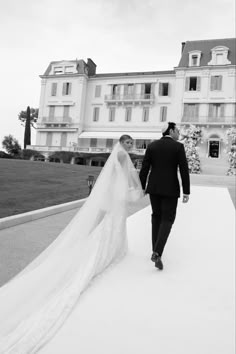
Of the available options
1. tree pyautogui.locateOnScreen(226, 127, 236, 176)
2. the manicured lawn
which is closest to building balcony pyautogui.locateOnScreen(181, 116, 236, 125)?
tree pyautogui.locateOnScreen(226, 127, 236, 176)

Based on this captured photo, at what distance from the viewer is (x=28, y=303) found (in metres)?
2.60

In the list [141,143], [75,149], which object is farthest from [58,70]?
[141,143]

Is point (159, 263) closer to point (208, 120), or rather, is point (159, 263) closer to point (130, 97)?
point (208, 120)

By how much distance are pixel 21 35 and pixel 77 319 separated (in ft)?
16.7

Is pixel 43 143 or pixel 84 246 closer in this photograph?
pixel 84 246

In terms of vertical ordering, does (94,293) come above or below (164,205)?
below

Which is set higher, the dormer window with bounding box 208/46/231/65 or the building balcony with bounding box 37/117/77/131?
the dormer window with bounding box 208/46/231/65

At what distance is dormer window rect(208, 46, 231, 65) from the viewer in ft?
125

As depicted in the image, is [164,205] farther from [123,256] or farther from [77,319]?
[77,319]

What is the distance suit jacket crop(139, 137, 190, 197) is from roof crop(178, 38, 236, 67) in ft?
126

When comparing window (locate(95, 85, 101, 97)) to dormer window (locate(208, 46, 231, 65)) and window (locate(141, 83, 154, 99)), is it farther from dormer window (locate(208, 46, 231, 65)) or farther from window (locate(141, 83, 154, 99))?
dormer window (locate(208, 46, 231, 65))

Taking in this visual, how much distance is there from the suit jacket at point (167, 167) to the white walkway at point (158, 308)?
3.51 ft

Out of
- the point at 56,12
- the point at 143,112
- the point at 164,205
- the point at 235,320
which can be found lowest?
the point at 235,320

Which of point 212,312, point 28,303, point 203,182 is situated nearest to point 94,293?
point 28,303
